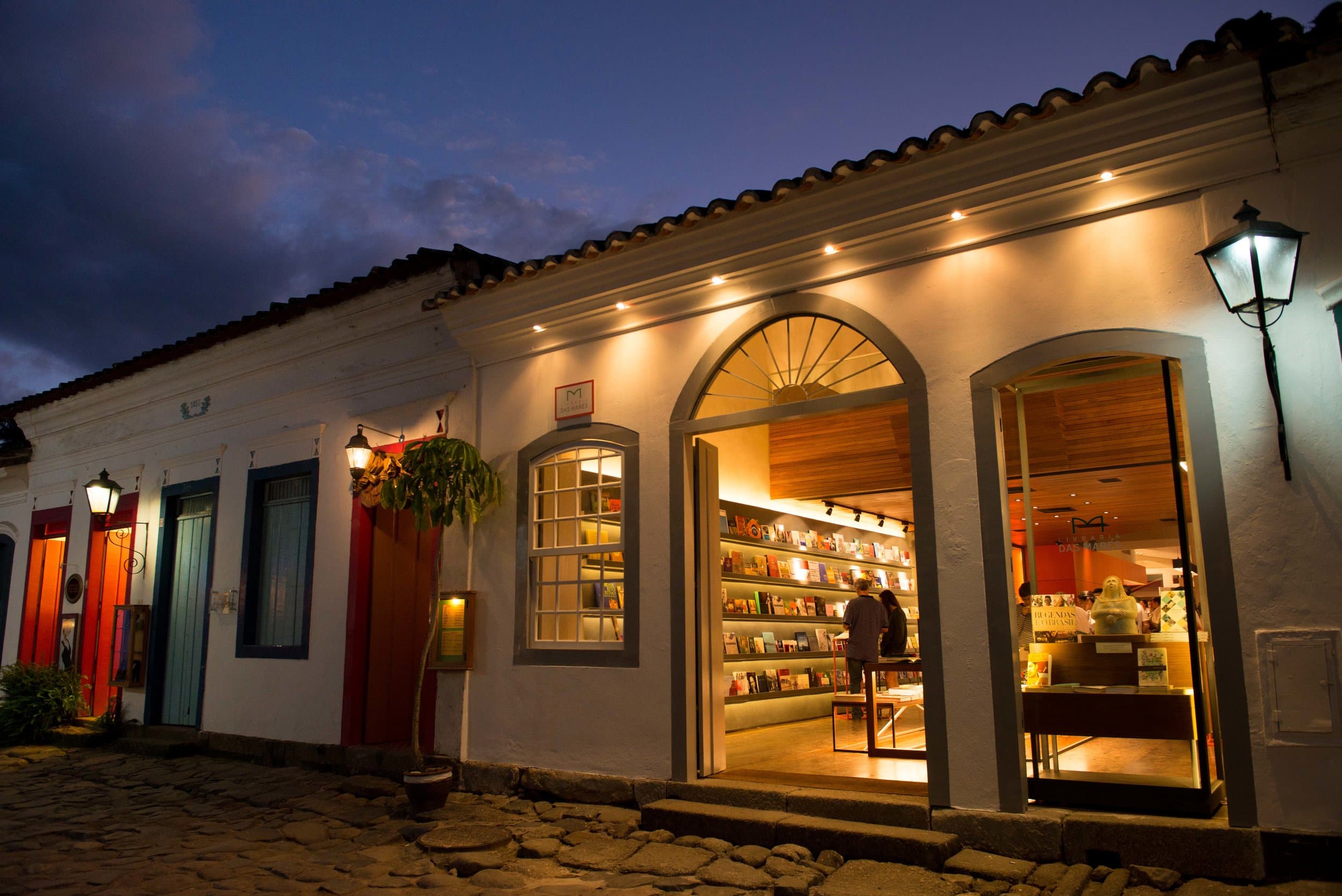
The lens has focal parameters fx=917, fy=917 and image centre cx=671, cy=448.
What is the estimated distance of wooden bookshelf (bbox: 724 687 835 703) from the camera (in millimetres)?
10016

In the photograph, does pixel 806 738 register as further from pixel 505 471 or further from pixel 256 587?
pixel 256 587

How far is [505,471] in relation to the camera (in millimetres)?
8117

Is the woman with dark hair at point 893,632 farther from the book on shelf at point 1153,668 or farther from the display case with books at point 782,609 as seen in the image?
the book on shelf at point 1153,668

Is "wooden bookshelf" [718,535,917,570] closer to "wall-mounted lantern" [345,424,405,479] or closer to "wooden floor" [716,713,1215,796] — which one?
"wooden floor" [716,713,1215,796]

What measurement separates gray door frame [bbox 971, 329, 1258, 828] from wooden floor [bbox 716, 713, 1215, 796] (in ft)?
1.59

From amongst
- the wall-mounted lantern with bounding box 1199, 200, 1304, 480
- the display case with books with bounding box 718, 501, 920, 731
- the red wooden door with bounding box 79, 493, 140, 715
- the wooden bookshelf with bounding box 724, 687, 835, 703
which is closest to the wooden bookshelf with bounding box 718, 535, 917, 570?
the display case with books with bounding box 718, 501, 920, 731

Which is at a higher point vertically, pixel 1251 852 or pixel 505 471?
pixel 505 471

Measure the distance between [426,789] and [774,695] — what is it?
4703 millimetres

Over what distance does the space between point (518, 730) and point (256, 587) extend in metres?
4.32

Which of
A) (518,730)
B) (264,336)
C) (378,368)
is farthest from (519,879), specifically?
(264,336)

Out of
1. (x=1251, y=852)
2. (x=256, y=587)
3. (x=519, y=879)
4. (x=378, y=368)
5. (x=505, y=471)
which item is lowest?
(x=519, y=879)

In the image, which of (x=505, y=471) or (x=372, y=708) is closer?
(x=505, y=471)

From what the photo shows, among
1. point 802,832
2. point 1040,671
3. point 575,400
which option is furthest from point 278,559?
point 1040,671

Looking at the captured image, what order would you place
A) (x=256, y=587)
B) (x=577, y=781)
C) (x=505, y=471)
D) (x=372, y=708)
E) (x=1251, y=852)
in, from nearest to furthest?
(x=1251, y=852), (x=577, y=781), (x=505, y=471), (x=372, y=708), (x=256, y=587)
